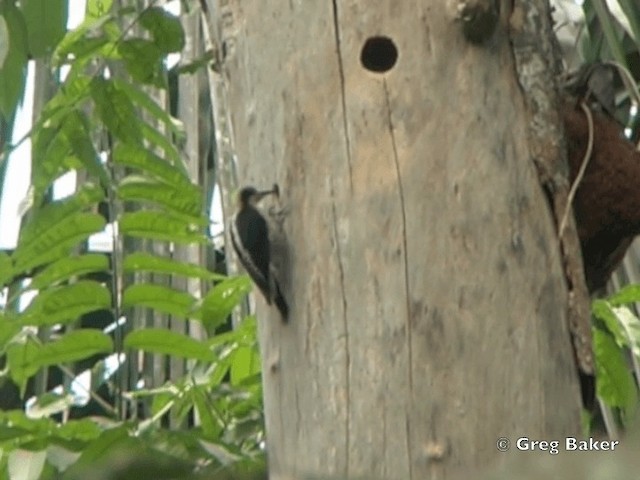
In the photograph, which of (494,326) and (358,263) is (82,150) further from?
(494,326)

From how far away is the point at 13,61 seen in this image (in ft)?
6.46

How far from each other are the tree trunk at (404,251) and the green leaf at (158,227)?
22.2 inches

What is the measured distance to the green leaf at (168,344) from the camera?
8.52 ft

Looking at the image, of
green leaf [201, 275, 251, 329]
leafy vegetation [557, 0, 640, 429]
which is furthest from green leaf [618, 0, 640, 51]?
green leaf [201, 275, 251, 329]

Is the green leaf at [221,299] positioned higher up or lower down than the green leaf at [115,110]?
lower down

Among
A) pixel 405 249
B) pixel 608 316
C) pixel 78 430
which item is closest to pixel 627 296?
pixel 608 316

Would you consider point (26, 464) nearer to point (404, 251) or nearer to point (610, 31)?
point (404, 251)

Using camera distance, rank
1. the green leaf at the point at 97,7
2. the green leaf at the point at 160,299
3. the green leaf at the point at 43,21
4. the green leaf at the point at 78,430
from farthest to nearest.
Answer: the green leaf at the point at 97,7
the green leaf at the point at 160,299
the green leaf at the point at 78,430
the green leaf at the point at 43,21

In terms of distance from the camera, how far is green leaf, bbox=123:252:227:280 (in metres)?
2.58

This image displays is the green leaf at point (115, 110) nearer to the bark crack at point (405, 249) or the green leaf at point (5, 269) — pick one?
the green leaf at point (5, 269)

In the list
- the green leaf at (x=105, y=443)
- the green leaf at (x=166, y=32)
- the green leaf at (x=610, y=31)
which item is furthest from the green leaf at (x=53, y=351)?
the green leaf at (x=610, y=31)

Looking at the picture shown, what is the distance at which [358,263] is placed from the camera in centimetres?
184

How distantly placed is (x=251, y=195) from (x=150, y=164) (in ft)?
2.06

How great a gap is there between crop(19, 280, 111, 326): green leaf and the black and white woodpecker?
0.63 metres
